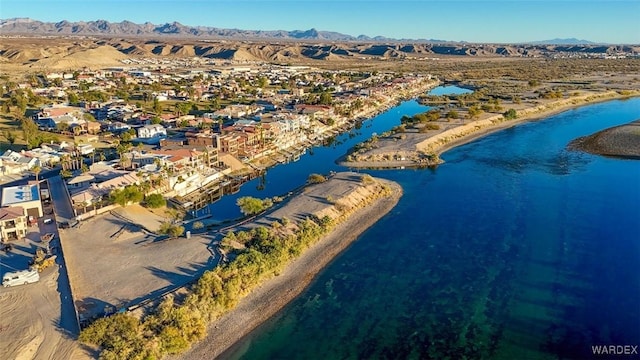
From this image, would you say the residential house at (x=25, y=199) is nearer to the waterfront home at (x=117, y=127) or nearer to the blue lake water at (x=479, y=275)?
the blue lake water at (x=479, y=275)

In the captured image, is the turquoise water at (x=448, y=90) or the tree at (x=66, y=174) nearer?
the tree at (x=66, y=174)

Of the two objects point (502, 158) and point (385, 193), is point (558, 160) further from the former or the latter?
point (385, 193)

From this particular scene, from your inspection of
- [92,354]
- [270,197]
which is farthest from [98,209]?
[92,354]

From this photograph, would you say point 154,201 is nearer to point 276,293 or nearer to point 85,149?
point 276,293

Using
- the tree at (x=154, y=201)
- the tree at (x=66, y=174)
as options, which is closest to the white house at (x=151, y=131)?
the tree at (x=66, y=174)

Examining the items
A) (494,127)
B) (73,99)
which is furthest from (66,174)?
(494,127)

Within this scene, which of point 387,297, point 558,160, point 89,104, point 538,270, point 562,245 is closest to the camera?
point 387,297
